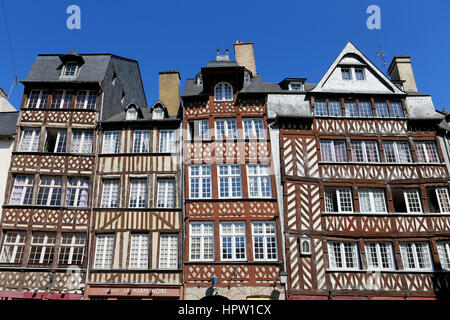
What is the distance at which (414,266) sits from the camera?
1458 centimetres

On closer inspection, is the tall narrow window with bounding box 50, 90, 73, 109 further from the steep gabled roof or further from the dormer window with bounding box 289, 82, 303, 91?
the steep gabled roof

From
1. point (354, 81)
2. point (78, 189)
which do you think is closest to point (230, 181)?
point (78, 189)

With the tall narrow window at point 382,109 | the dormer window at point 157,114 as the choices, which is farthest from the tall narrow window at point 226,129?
the tall narrow window at point 382,109

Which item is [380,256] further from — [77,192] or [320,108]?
[77,192]

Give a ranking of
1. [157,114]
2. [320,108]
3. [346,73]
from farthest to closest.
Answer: [346,73], [157,114], [320,108]

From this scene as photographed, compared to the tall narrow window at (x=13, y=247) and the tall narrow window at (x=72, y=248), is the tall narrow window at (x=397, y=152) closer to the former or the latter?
the tall narrow window at (x=72, y=248)

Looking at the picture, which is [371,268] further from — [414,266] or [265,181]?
[265,181]

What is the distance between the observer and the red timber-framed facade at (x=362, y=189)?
1421 centimetres

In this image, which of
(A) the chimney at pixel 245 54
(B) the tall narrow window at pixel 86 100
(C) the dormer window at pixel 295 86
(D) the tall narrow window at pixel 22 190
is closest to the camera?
(D) the tall narrow window at pixel 22 190

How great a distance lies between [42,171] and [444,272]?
17.0m

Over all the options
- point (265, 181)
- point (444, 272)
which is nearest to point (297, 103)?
point (265, 181)

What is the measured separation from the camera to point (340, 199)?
614 inches

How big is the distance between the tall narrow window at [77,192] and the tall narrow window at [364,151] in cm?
1183

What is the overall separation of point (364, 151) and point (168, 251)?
9.57 m
